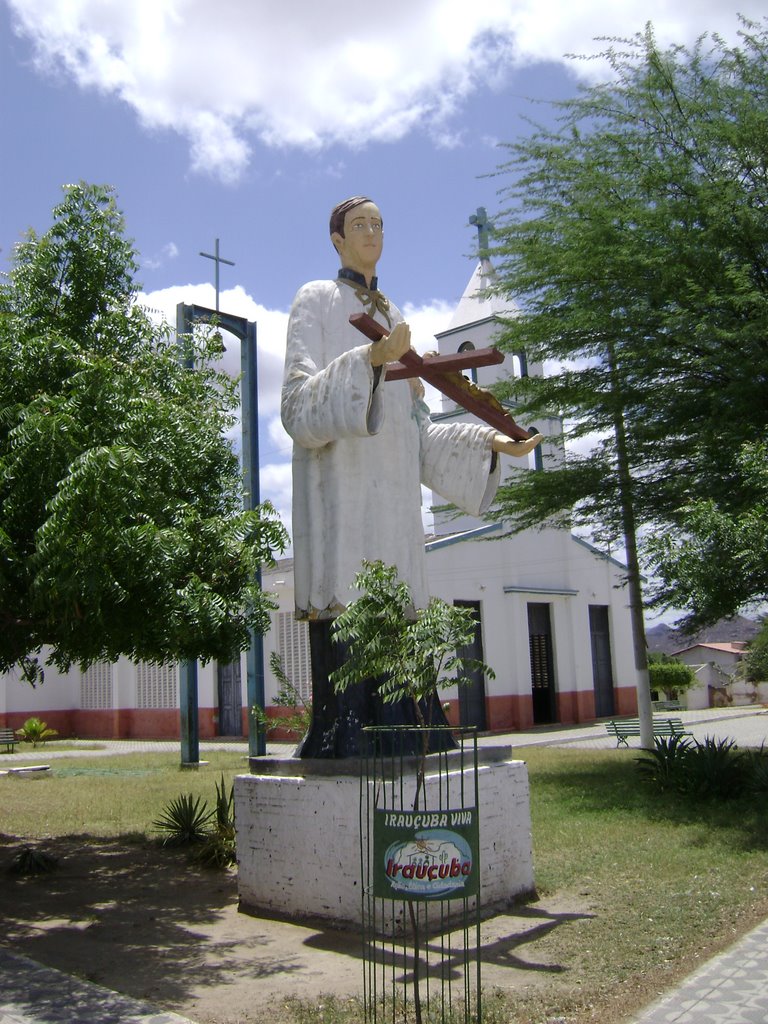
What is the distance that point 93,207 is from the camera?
24.8 ft

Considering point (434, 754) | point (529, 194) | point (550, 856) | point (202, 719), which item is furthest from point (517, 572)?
point (434, 754)

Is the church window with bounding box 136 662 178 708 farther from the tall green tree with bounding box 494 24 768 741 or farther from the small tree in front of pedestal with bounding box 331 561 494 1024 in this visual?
the small tree in front of pedestal with bounding box 331 561 494 1024

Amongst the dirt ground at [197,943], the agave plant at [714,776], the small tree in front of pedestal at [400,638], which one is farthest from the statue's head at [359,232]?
the agave plant at [714,776]

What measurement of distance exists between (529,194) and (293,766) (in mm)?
9304

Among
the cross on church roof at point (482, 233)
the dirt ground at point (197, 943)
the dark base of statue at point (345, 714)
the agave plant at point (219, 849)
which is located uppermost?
the cross on church roof at point (482, 233)

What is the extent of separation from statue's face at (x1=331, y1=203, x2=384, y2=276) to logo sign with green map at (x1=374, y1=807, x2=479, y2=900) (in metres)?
4.22

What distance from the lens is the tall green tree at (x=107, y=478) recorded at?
530 cm

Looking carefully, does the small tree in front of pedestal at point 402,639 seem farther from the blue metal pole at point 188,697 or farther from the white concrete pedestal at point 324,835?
the blue metal pole at point 188,697

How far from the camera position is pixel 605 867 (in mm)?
7613

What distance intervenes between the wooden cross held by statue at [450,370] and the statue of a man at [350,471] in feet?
1.77

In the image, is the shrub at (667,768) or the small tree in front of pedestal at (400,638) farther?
the shrub at (667,768)

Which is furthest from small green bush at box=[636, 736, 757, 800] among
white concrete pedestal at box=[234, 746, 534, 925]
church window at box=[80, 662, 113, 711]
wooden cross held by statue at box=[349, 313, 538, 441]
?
church window at box=[80, 662, 113, 711]

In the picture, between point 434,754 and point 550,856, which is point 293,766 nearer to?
point 434,754

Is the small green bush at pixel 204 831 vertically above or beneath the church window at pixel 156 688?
beneath
